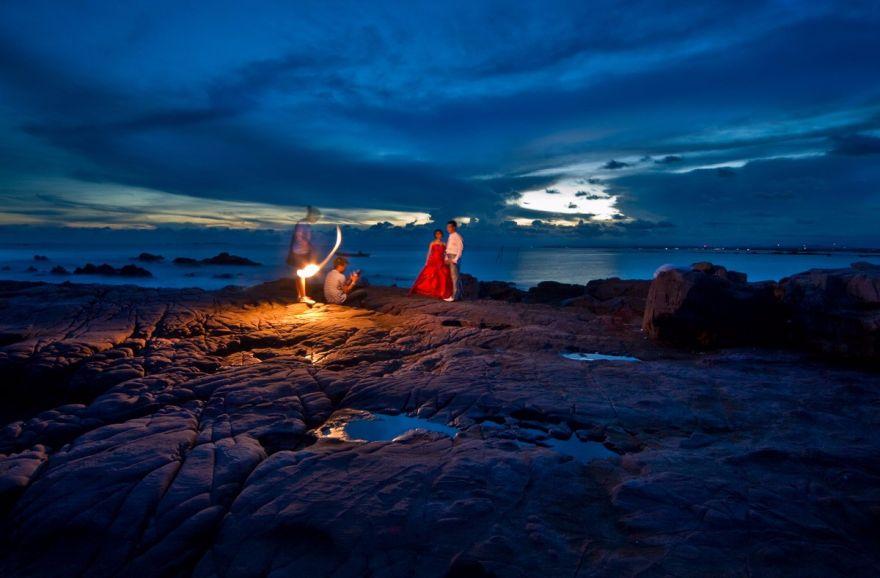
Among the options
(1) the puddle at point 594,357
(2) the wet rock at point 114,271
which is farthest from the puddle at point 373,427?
(2) the wet rock at point 114,271

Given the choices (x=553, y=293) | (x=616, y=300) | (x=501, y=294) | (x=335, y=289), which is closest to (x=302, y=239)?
(x=335, y=289)

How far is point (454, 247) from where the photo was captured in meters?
14.3

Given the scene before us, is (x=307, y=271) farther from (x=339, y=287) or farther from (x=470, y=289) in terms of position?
(x=470, y=289)

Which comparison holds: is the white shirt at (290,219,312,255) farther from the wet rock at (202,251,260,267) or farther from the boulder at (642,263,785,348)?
the wet rock at (202,251,260,267)

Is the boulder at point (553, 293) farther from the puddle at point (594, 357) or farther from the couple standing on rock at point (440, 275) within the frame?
the puddle at point (594, 357)

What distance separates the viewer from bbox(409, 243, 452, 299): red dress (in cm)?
1492

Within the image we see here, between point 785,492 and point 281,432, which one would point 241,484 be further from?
point 785,492

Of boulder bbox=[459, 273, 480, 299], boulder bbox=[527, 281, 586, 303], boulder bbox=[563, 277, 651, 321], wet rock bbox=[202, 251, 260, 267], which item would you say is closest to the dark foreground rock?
boulder bbox=[563, 277, 651, 321]

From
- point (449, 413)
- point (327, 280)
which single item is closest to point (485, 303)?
point (327, 280)

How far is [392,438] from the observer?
209 inches

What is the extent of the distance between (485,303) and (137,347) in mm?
9454

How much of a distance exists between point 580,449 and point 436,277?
10392mm

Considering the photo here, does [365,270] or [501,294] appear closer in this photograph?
[501,294]

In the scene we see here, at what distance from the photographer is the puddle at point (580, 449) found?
488cm
